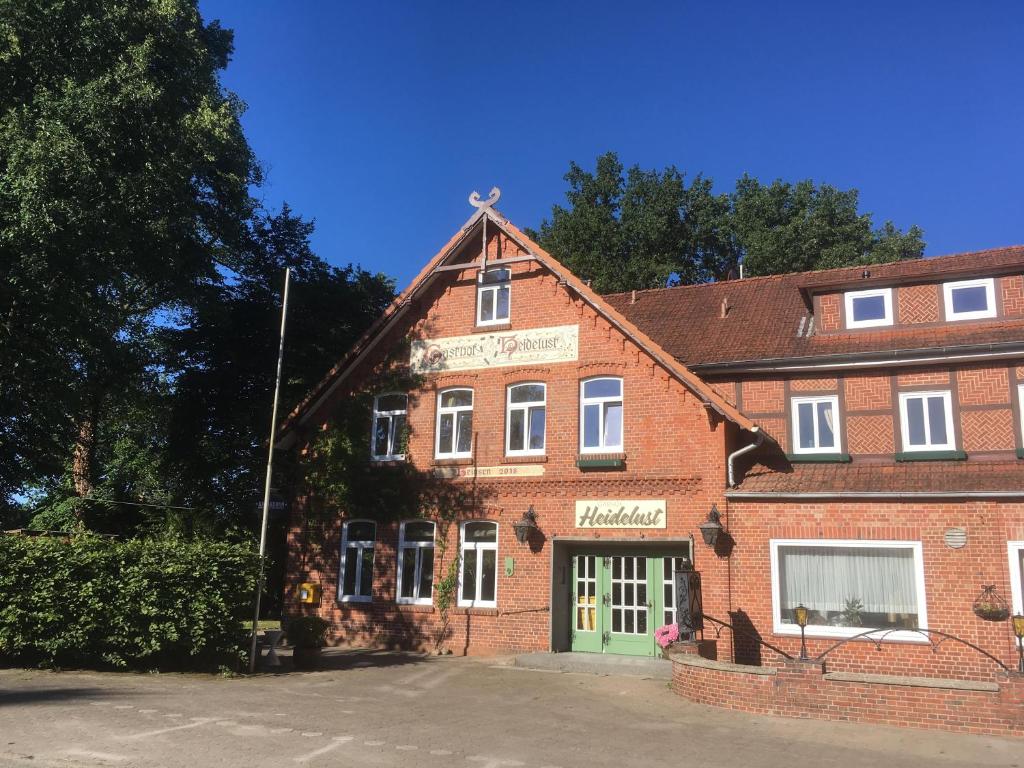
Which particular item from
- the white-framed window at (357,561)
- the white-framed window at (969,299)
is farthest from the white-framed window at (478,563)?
the white-framed window at (969,299)

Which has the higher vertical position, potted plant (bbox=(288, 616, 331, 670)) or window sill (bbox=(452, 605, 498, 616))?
window sill (bbox=(452, 605, 498, 616))

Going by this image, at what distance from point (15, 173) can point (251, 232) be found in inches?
480

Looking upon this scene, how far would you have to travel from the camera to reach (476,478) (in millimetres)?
17875

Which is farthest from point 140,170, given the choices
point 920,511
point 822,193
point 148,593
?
point 822,193

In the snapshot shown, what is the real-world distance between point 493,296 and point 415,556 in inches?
240

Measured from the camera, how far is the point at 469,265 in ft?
61.5

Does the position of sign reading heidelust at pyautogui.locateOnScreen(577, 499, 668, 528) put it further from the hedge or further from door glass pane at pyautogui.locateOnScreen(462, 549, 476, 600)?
the hedge

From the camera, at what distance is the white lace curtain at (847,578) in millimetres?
14188

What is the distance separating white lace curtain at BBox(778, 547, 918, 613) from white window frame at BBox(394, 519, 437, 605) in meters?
7.30

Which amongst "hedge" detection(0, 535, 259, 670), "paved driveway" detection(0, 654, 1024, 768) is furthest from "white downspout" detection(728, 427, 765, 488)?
"hedge" detection(0, 535, 259, 670)

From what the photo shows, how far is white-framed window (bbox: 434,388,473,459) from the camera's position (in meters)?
18.4

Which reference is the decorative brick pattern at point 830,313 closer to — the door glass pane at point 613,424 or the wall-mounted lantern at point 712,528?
the door glass pane at point 613,424

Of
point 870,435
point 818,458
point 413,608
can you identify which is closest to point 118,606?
point 413,608

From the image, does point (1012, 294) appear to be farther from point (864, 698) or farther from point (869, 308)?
point (864, 698)
